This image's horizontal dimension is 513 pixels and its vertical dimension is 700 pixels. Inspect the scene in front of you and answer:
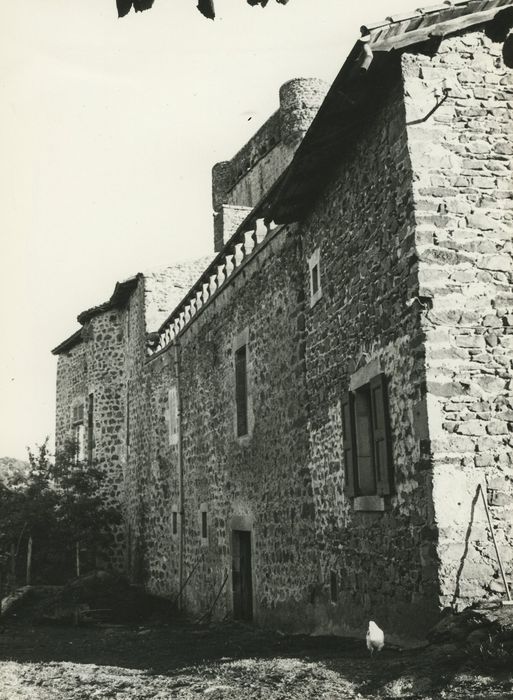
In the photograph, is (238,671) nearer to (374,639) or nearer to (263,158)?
(374,639)

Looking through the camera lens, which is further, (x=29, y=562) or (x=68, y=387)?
(x=68, y=387)

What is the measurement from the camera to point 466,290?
6645mm

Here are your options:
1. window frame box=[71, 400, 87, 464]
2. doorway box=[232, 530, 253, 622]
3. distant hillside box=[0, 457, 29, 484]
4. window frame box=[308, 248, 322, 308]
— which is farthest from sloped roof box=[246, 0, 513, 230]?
distant hillside box=[0, 457, 29, 484]

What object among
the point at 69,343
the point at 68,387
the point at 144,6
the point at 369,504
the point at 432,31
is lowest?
the point at 369,504

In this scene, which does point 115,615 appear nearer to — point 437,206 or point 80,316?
point 80,316

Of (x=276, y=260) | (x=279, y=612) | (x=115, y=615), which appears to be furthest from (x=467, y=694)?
(x=115, y=615)

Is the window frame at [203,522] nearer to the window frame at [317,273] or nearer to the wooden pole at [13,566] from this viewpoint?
the window frame at [317,273]

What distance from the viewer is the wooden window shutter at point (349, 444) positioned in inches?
315

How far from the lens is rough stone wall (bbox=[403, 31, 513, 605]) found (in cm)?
619

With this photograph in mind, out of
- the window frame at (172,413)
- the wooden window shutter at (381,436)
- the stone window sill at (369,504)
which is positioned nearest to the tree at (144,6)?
the wooden window shutter at (381,436)

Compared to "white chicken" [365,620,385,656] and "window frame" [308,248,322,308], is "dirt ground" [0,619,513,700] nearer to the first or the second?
"white chicken" [365,620,385,656]

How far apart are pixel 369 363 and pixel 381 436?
2.52 ft

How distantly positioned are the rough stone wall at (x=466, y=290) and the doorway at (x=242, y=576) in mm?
6147

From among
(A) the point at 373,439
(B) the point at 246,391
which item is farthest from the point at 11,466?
(A) the point at 373,439
